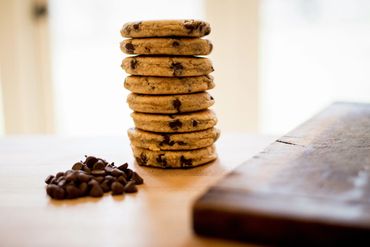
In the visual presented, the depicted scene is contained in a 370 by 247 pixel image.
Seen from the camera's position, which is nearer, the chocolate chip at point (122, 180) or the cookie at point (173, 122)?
the chocolate chip at point (122, 180)

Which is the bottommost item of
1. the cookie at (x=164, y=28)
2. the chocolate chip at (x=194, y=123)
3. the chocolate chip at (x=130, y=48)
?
the chocolate chip at (x=194, y=123)

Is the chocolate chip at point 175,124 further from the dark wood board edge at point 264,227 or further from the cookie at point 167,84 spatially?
the dark wood board edge at point 264,227

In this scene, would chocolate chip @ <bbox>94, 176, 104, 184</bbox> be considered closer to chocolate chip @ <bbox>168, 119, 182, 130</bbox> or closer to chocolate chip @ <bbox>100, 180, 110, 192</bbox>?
chocolate chip @ <bbox>100, 180, 110, 192</bbox>

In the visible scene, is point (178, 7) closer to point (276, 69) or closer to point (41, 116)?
point (276, 69)

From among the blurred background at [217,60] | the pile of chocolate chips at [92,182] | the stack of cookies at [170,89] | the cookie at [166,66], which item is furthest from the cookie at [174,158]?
the blurred background at [217,60]

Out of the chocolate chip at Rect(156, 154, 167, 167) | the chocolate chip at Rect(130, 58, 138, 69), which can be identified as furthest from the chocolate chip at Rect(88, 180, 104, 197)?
the chocolate chip at Rect(130, 58, 138, 69)

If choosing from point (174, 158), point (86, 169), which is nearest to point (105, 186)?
point (86, 169)

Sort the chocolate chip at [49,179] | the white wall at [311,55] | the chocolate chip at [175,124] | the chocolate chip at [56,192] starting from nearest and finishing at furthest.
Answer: the chocolate chip at [56,192], the chocolate chip at [49,179], the chocolate chip at [175,124], the white wall at [311,55]
